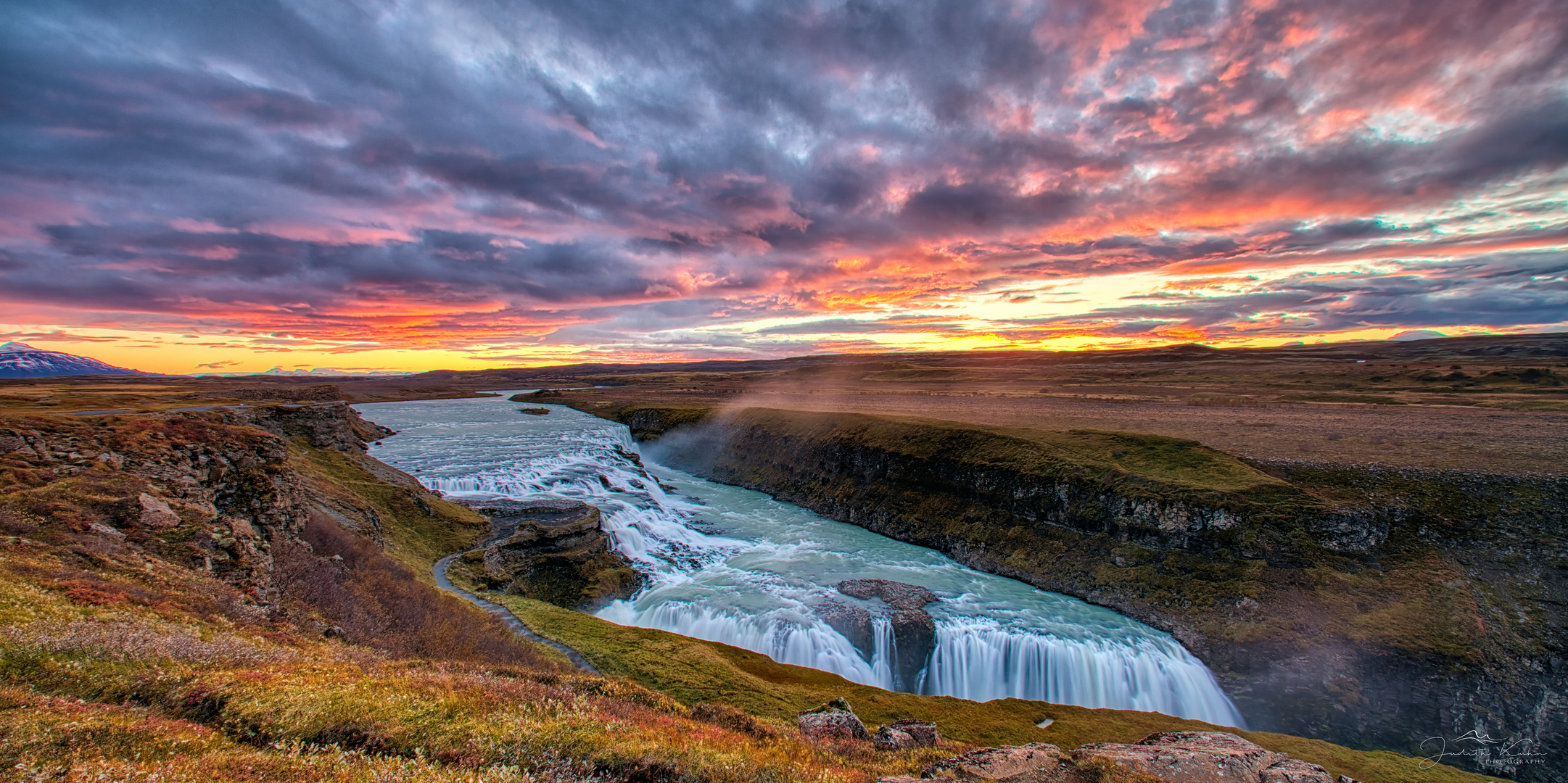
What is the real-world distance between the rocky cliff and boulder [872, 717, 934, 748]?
20768mm

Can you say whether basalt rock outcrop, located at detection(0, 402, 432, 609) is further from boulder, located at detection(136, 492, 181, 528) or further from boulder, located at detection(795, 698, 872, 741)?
boulder, located at detection(795, 698, 872, 741)

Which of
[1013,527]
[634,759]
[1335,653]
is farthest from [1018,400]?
[634,759]

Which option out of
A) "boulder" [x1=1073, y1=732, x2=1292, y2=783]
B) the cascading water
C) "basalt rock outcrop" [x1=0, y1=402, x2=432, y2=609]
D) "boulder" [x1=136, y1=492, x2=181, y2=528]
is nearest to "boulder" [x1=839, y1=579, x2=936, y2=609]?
the cascading water

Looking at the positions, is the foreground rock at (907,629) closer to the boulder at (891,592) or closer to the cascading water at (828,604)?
the boulder at (891,592)

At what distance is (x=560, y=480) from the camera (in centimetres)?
5516

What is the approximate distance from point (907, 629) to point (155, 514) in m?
30.0

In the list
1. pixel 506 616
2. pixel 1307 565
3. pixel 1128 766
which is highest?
pixel 1128 766

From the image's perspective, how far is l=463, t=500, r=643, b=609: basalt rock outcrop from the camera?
3269 centimetres

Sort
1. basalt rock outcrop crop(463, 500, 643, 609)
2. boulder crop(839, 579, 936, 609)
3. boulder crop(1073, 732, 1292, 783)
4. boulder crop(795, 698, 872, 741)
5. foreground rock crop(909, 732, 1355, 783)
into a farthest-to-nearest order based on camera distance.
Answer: basalt rock outcrop crop(463, 500, 643, 609) < boulder crop(839, 579, 936, 609) < boulder crop(795, 698, 872, 741) < boulder crop(1073, 732, 1292, 783) < foreground rock crop(909, 732, 1355, 783)

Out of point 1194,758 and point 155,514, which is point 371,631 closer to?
point 155,514

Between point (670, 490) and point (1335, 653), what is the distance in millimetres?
53591

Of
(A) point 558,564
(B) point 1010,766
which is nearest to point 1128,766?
(B) point 1010,766

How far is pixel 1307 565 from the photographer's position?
30234mm

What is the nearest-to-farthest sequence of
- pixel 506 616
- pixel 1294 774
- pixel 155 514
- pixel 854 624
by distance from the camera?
pixel 1294 774 < pixel 155 514 < pixel 506 616 < pixel 854 624
